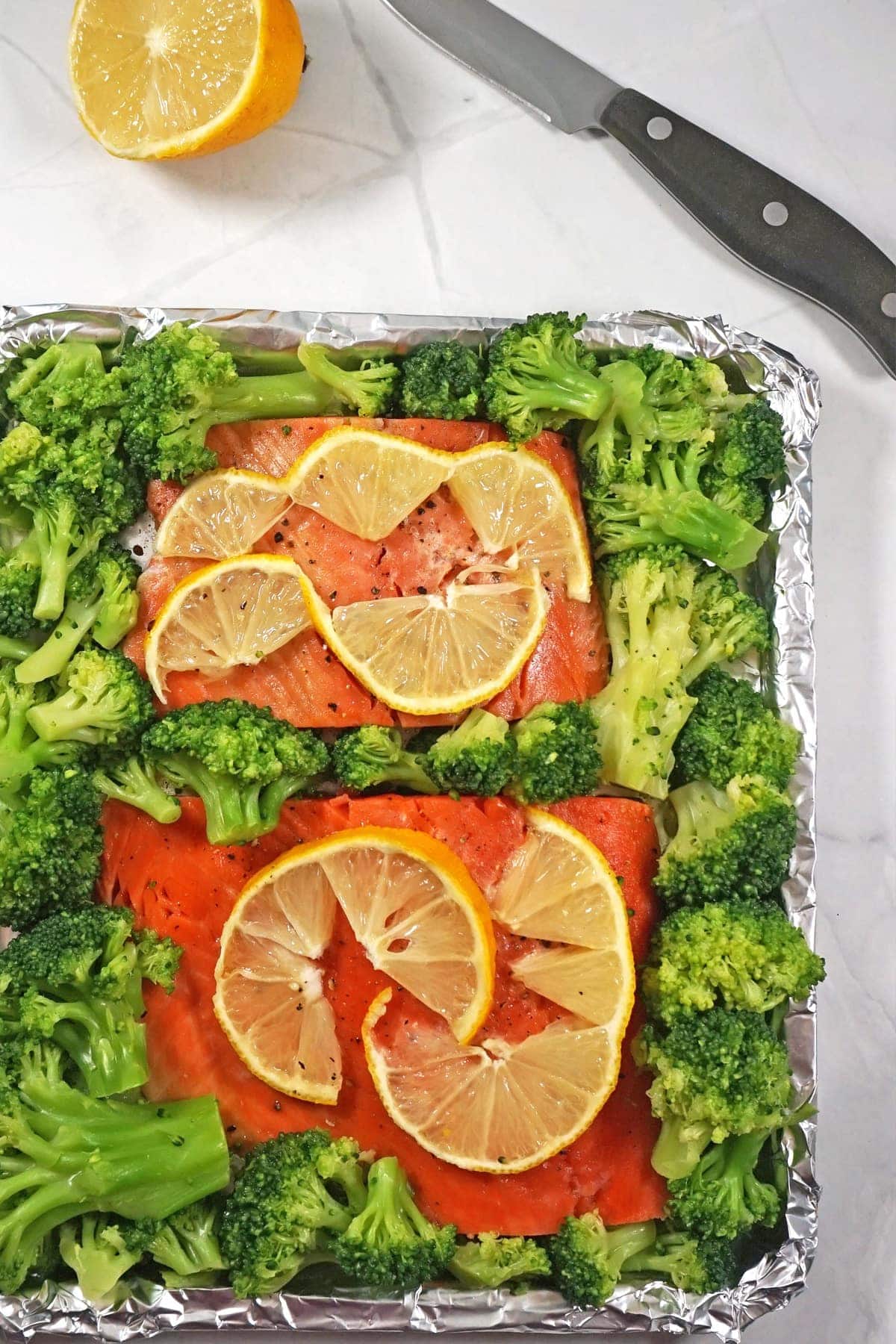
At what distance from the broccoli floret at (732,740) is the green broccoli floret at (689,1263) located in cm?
127

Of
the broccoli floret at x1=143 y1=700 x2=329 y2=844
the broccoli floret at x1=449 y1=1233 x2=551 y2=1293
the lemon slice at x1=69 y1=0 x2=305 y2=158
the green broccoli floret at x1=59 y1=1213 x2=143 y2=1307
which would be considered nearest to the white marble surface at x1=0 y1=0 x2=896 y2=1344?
the lemon slice at x1=69 y1=0 x2=305 y2=158

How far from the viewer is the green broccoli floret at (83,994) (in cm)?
306

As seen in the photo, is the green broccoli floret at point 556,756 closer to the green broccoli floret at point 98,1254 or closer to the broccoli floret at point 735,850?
the broccoli floret at point 735,850

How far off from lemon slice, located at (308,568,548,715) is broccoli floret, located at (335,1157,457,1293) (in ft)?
4.23

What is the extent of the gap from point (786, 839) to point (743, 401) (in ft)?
4.32

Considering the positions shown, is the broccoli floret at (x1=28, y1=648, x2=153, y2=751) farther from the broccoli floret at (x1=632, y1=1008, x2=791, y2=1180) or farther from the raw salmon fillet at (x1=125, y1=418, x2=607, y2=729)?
the broccoli floret at (x1=632, y1=1008, x2=791, y2=1180)

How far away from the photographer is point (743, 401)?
352cm

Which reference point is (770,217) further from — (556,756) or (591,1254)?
(591,1254)

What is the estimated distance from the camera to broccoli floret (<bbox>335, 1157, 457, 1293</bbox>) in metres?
3.05

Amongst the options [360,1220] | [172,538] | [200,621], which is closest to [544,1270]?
[360,1220]

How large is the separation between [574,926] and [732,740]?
71 centimetres

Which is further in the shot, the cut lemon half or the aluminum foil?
the cut lemon half

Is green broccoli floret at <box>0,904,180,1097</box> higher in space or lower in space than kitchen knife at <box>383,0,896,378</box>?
lower

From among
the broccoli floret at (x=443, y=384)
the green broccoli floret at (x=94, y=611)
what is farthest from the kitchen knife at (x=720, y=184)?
the green broccoli floret at (x=94, y=611)
